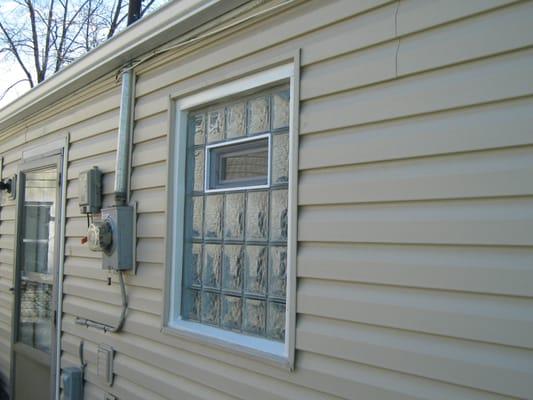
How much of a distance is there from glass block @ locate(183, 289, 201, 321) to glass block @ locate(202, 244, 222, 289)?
0.13 m

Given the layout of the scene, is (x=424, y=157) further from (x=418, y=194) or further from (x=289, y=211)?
(x=289, y=211)

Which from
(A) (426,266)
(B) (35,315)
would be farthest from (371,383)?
(B) (35,315)

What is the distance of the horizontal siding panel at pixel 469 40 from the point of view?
6.36 ft

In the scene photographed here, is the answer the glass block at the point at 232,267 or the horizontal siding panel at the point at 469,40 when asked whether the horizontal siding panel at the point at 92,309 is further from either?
the horizontal siding panel at the point at 469,40

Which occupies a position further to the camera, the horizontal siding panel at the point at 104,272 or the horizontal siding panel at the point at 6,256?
the horizontal siding panel at the point at 6,256

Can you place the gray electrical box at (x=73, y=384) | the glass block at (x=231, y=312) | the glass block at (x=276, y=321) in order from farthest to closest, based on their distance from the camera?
1. the gray electrical box at (x=73, y=384)
2. the glass block at (x=231, y=312)
3. the glass block at (x=276, y=321)

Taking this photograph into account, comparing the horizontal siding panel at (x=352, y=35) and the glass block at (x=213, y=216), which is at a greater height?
the horizontal siding panel at (x=352, y=35)

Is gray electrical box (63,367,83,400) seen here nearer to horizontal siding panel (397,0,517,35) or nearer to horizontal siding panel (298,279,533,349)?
horizontal siding panel (298,279,533,349)

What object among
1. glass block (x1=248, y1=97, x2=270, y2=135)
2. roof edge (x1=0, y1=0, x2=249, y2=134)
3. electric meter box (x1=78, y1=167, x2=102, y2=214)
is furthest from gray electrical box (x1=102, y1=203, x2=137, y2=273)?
glass block (x1=248, y1=97, x2=270, y2=135)

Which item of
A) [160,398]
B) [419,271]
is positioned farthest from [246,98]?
[160,398]

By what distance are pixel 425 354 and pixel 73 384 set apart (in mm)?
3305

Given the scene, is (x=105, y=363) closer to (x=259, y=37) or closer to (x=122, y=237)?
(x=122, y=237)

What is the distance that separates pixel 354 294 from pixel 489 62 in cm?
105

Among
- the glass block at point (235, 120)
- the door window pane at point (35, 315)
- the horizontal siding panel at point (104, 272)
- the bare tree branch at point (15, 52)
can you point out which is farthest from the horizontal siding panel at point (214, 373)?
the bare tree branch at point (15, 52)
